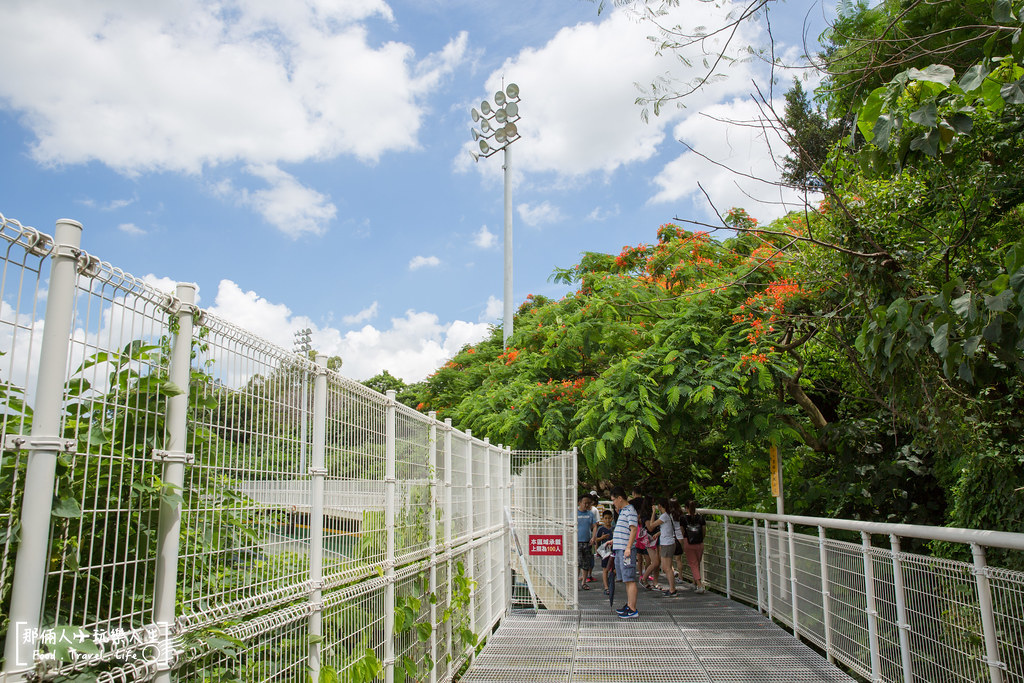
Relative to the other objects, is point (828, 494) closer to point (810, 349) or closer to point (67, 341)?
point (810, 349)

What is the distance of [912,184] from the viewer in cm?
814

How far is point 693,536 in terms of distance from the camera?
12.5m

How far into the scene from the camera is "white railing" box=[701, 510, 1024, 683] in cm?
421

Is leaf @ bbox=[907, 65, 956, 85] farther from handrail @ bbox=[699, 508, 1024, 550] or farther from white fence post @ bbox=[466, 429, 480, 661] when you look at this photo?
white fence post @ bbox=[466, 429, 480, 661]

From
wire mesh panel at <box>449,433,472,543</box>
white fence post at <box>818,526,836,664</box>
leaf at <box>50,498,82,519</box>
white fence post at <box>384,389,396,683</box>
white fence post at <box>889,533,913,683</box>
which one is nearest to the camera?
leaf at <box>50,498,82,519</box>

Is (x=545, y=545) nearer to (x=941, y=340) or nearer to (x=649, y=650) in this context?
(x=649, y=650)

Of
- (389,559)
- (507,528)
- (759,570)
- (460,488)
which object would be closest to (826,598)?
(759,570)

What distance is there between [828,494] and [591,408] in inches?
146

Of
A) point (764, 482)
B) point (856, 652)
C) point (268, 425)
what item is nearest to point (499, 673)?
point (856, 652)

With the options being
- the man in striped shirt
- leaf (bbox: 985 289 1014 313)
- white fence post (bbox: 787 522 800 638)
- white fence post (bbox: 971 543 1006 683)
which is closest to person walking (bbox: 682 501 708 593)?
the man in striped shirt

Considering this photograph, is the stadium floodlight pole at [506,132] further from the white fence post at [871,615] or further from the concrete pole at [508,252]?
the white fence post at [871,615]

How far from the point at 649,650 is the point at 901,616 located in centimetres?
325

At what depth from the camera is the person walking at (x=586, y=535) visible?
543 inches

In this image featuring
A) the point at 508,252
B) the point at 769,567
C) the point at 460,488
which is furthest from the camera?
the point at 508,252
